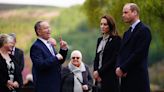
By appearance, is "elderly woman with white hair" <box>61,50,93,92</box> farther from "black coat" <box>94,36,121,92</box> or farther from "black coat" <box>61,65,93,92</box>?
"black coat" <box>94,36,121,92</box>

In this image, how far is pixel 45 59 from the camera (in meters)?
6.89

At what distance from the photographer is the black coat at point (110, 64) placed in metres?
7.39

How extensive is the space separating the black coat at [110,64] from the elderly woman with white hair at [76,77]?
1.11 meters

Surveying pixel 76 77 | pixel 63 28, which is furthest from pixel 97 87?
pixel 63 28

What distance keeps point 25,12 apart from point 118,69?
19162mm

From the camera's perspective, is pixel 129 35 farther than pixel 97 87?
No

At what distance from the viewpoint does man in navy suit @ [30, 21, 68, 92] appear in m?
6.91

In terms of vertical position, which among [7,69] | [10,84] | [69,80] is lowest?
[69,80]

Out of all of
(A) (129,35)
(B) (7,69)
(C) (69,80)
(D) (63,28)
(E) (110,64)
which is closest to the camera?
(A) (129,35)

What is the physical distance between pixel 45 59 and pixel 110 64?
0.99 meters

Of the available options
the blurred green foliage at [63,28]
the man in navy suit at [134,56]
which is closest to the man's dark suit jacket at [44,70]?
the man in navy suit at [134,56]

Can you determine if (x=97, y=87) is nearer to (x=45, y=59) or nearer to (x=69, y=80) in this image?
(x=69, y=80)

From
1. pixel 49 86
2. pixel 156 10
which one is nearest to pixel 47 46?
pixel 49 86

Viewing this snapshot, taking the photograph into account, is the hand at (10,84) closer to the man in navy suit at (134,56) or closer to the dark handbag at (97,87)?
the dark handbag at (97,87)
